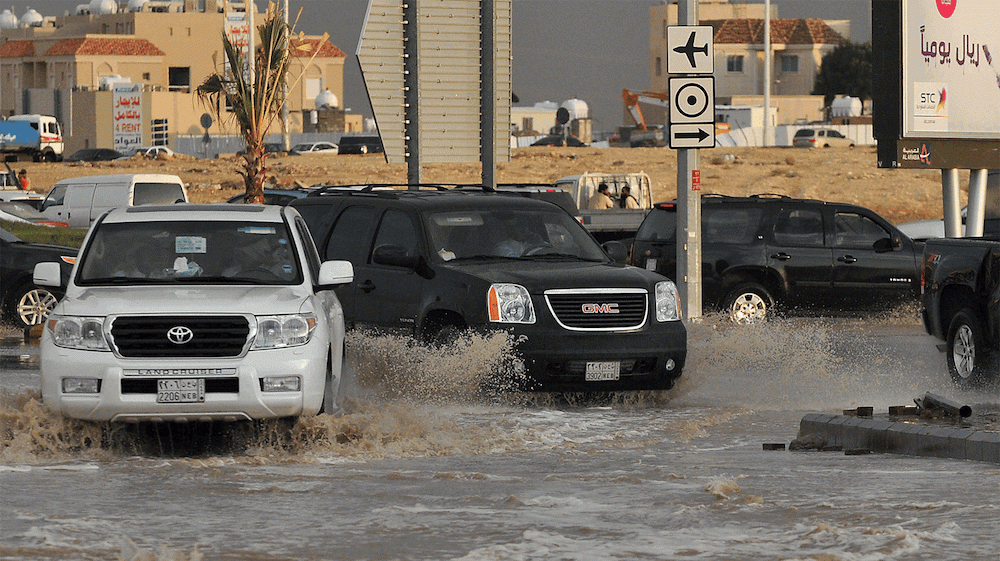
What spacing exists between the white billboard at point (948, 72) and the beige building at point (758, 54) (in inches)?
4142

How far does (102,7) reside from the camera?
14175 cm

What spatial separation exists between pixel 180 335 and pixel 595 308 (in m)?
3.95

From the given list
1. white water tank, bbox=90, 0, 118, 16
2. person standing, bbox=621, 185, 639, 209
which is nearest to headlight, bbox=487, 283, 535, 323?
person standing, bbox=621, 185, 639, 209

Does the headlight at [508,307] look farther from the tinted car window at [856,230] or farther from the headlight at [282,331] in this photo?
the tinted car window at [856,230]

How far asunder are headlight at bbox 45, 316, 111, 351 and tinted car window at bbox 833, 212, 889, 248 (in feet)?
41.9

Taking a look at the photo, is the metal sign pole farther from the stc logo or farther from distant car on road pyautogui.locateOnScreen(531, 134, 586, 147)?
distant car on road pyautogui.locateOnScreen(531, 134, 586, 147)

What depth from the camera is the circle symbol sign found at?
1752 cm

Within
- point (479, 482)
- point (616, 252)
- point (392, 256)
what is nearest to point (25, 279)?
point (392, 256)

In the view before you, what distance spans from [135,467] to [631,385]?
4486mm

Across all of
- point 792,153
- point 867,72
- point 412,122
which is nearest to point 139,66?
point 867,72

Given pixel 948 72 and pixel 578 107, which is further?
pixel 578 107

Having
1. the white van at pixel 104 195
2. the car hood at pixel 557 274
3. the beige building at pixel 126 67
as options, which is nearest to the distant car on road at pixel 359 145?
the beige building at pixel 126 67

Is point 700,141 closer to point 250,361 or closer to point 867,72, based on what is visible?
point 250,361

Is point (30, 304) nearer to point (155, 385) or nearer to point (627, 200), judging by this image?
point (155, 385)
